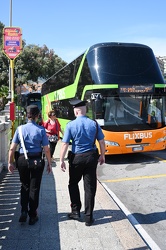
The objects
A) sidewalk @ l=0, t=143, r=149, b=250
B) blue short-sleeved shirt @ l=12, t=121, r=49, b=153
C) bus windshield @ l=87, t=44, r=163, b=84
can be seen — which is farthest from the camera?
bus windshield @ l=87, t=44, r=163, b=84

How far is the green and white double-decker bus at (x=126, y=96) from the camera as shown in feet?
30.6

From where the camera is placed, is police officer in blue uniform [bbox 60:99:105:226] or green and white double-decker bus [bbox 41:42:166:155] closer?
police officer in blue uniform [bbox 60:99:105:226]

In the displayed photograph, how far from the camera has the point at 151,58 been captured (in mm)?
10156

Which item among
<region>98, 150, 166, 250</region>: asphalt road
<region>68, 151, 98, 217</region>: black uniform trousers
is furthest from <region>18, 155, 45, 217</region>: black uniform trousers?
<region>98, 150, 166, 250</region>: asphalt road

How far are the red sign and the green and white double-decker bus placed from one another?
4587 mm

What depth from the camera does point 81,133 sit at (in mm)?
4238

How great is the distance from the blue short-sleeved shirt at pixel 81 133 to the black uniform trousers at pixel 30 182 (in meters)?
0.60

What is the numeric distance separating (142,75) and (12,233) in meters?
7.19

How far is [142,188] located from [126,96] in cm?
371

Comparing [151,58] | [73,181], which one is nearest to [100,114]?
[151,58]

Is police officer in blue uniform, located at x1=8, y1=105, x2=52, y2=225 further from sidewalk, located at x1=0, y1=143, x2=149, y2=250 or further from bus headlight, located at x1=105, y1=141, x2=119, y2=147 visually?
bus headlight, located at x1=105, y1=141, x2=119, y2=147

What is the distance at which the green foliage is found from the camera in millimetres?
37250

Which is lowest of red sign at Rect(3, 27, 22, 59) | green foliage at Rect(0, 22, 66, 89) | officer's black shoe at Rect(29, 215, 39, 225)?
officer's black shoe at Rect(29, 215, 39, 225)

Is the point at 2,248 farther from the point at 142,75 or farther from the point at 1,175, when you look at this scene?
the point at 142,75
